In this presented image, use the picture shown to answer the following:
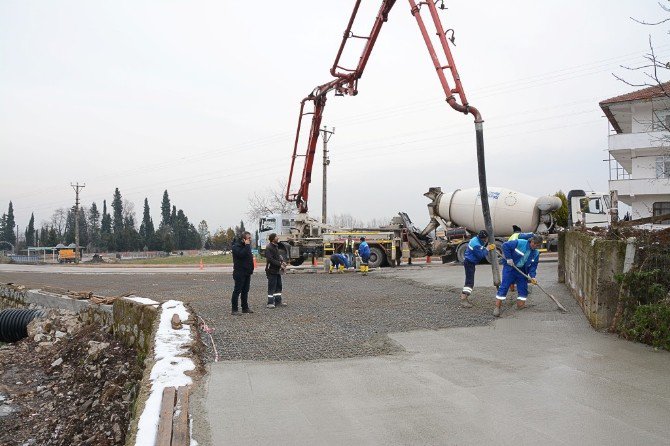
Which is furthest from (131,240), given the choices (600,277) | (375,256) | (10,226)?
(600,277)

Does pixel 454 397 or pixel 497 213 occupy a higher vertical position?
pixel 497 213

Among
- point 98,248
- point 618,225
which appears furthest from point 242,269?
point 98,248

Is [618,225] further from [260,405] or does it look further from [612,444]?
[260,405]

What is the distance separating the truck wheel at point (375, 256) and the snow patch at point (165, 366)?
16615mm

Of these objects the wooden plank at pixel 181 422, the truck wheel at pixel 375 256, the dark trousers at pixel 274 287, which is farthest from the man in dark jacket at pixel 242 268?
the truck wheel at pixel 375 256

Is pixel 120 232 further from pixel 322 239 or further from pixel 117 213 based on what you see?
pixel 322 239

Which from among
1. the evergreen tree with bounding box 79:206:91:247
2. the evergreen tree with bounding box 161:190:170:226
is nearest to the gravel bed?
the evergreen tree with bounding box 79:206:91:247

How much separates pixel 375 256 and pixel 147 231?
98161mm

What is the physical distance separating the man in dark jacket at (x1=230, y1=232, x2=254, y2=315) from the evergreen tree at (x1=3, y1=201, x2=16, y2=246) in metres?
132

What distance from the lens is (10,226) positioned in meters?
128

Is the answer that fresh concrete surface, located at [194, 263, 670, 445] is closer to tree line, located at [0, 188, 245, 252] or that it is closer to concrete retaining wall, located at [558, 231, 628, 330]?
concrete retaining wall, located at [558, 231, 628, 330]

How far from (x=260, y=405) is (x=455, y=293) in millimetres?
9052

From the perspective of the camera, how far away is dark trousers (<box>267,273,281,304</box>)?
11.4 m

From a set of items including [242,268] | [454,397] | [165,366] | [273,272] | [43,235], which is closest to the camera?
[454,397]
